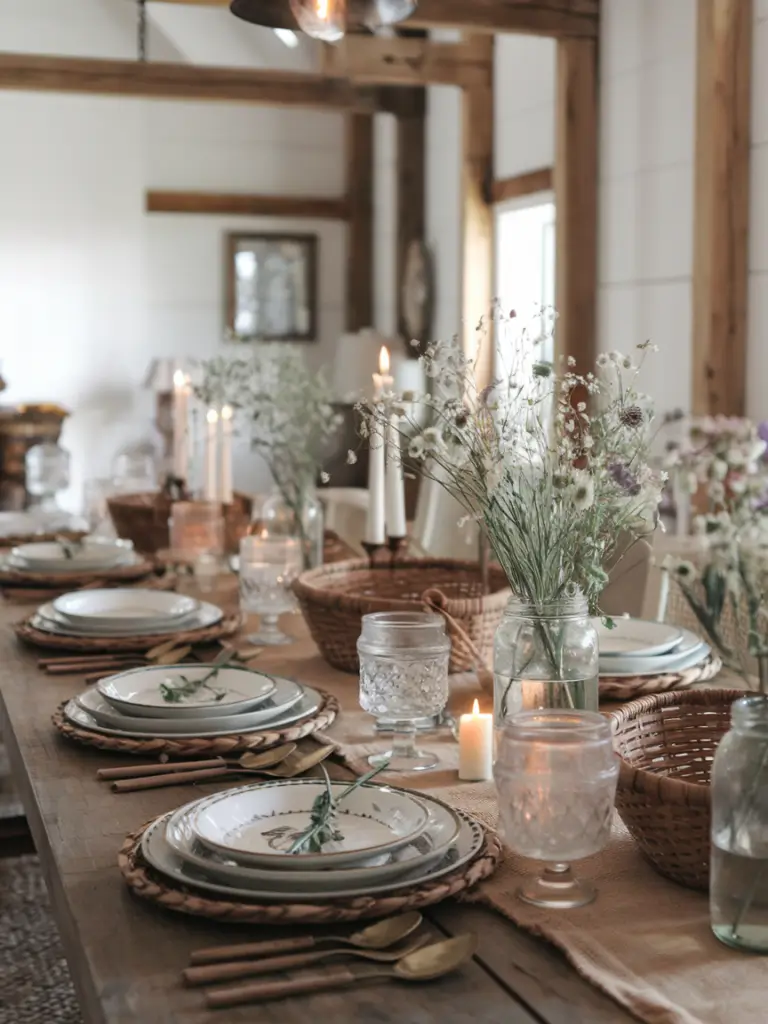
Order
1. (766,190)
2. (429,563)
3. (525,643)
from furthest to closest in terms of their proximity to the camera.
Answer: (766,190)
(429,563)
(525,643)

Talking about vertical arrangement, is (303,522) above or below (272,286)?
below

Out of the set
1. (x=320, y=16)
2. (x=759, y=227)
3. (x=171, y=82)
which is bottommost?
(x=759, y=227)

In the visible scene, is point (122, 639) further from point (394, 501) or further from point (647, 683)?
point (647, 683)

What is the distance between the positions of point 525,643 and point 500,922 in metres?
0.36

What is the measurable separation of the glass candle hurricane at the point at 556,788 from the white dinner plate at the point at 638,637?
0.83 m

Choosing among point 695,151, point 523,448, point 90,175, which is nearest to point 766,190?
point 695,151

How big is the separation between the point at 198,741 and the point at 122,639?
25.3 inches

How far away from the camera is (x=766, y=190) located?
14.4 ft

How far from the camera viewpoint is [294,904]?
3.59ft

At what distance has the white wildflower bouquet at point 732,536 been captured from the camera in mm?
996

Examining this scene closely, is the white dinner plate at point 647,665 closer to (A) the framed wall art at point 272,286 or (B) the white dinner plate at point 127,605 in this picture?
(B) the white dinner plate at point 127,605

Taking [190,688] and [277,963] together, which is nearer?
[277,963]

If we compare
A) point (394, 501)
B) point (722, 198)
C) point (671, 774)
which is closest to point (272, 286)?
point (722, 198)

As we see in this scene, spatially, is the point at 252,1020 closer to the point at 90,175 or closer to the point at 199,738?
the point at 199,738
